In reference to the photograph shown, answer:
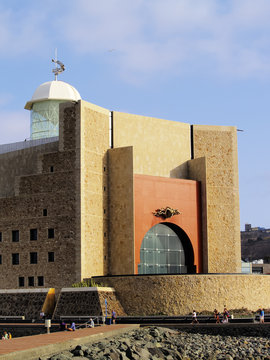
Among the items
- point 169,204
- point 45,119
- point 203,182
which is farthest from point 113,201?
point 45,119

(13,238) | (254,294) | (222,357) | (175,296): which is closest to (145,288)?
(175,296)

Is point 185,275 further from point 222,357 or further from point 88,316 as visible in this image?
point 222,357

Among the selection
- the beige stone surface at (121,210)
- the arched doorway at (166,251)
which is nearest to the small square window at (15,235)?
the beige stone surface at (121,210)

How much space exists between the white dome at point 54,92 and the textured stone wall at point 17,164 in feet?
17.2

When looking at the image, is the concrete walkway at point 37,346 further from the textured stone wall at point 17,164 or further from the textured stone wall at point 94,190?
the textured stone wall at point 17,164

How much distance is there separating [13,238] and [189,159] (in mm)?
15187

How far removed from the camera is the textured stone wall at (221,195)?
50438mm

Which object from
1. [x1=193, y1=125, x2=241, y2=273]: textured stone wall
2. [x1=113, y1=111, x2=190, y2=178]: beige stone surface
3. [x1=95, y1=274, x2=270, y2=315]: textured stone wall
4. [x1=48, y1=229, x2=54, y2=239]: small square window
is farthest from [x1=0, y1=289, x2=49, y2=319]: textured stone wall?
[x1=193, y1=125, x2=241, y2=273]: textured stone wall

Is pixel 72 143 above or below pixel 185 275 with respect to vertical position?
above

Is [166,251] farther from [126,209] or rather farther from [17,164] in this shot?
[17,164]

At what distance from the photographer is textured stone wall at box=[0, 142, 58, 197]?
1943 inches

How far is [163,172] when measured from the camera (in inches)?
1999

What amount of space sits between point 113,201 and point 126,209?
1.34 m

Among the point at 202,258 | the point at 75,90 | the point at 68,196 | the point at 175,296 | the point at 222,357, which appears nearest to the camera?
the point at 222,357
